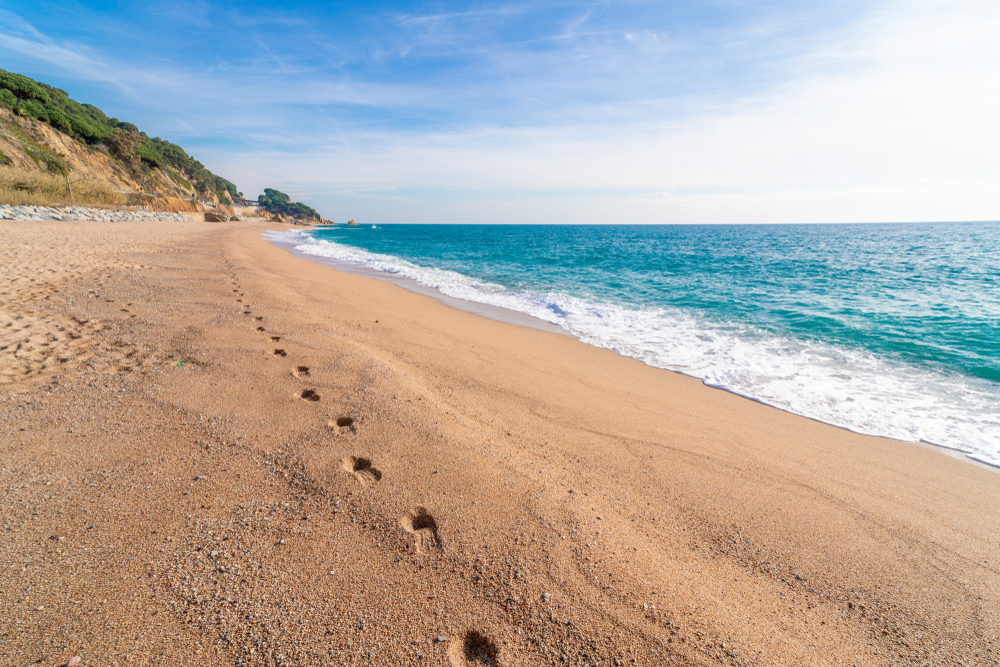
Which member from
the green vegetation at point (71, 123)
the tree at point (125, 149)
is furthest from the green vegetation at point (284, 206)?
the tree at point (125, 149)

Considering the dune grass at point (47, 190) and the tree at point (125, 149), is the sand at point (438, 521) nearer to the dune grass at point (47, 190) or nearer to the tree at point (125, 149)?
the dune grass at point (47, 190)

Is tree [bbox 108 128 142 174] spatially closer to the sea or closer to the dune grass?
the dune grass

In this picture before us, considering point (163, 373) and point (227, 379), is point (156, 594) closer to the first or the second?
point (227, 379)

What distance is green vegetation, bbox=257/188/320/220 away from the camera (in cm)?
11831

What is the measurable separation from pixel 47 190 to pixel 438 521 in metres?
34.6

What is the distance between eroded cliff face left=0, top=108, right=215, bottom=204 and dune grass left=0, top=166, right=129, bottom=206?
122cm

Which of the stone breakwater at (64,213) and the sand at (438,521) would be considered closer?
the sand at (438,521)

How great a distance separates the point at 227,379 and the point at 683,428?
4.70m

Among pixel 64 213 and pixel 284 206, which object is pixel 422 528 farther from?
pixel 284 206

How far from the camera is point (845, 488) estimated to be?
324 centimetres

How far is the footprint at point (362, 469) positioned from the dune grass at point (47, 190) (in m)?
30.0

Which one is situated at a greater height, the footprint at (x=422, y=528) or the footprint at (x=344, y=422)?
the footprint at (x=344, y=422)

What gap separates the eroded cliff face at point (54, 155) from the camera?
80.5ft

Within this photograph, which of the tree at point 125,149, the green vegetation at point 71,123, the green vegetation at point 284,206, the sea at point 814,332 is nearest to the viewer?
the sea at point 814,332
